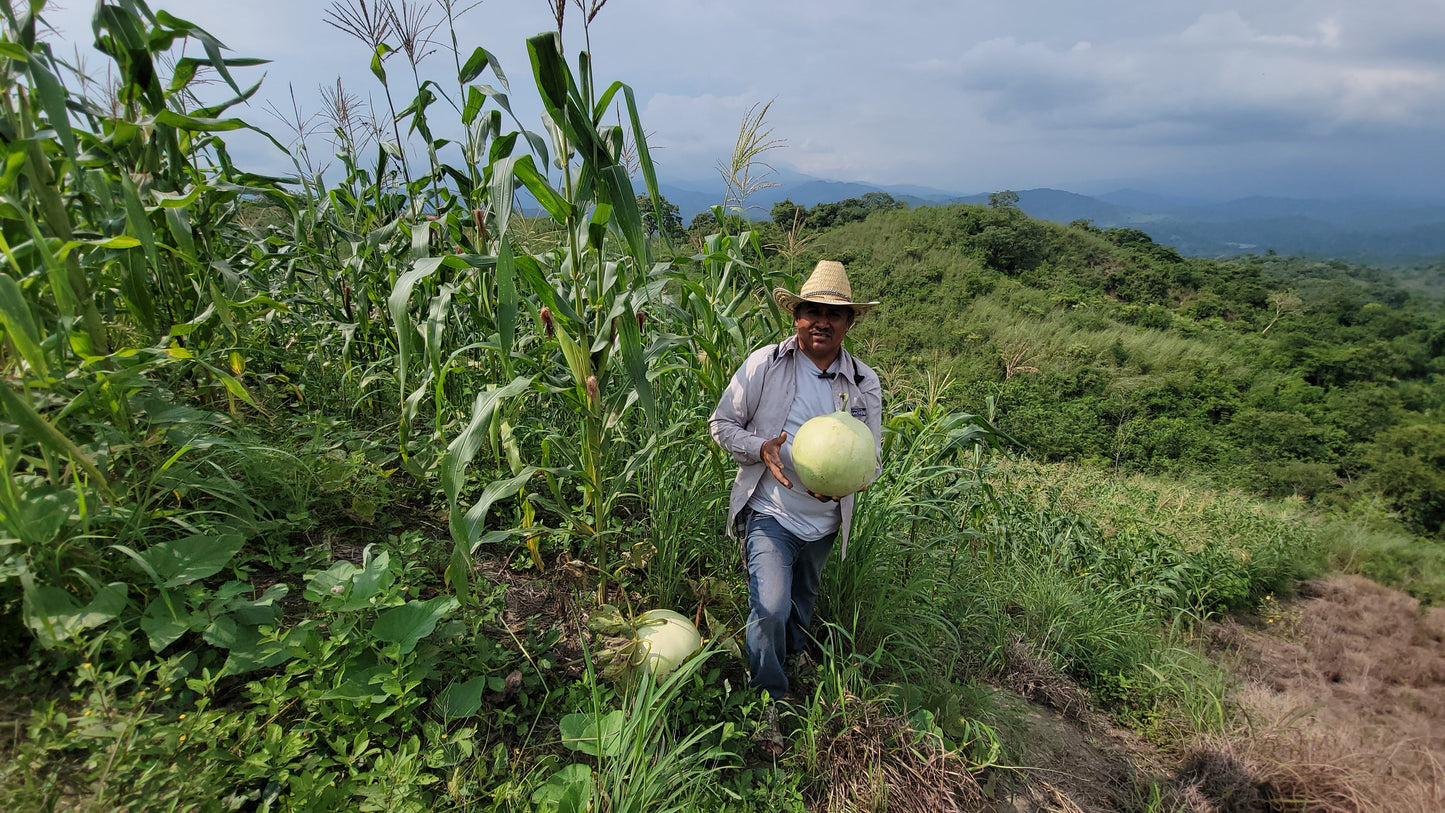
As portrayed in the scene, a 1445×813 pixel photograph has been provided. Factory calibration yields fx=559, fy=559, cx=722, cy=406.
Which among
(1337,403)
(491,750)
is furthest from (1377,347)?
(491,750)

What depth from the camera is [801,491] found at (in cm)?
189

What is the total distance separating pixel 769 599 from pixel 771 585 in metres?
0.04

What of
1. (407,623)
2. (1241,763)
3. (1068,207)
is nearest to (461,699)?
(407,623)

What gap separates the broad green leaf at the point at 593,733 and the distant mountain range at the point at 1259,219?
7.18ft

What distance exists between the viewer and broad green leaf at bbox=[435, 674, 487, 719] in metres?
1.48

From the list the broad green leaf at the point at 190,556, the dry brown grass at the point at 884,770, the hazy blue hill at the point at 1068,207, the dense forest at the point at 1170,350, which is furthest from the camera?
the hazy blue hill at the point at 1068,207

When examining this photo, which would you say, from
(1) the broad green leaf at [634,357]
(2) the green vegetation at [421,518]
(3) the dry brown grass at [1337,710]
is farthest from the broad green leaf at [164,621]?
(3) the dry brown grass at [1337,710]

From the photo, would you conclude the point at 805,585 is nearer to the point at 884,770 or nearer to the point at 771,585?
the point at 771,585

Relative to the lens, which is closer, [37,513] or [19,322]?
[19,322]

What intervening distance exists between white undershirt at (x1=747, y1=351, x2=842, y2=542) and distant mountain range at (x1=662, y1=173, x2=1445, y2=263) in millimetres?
1154

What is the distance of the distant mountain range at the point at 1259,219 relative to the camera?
12289mm

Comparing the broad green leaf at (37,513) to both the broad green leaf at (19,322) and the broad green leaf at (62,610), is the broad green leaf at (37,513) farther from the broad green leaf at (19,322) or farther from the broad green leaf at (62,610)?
the broad green leaf at (19,322)

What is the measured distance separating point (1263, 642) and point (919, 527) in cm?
414

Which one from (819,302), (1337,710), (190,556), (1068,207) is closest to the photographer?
(190,556)
